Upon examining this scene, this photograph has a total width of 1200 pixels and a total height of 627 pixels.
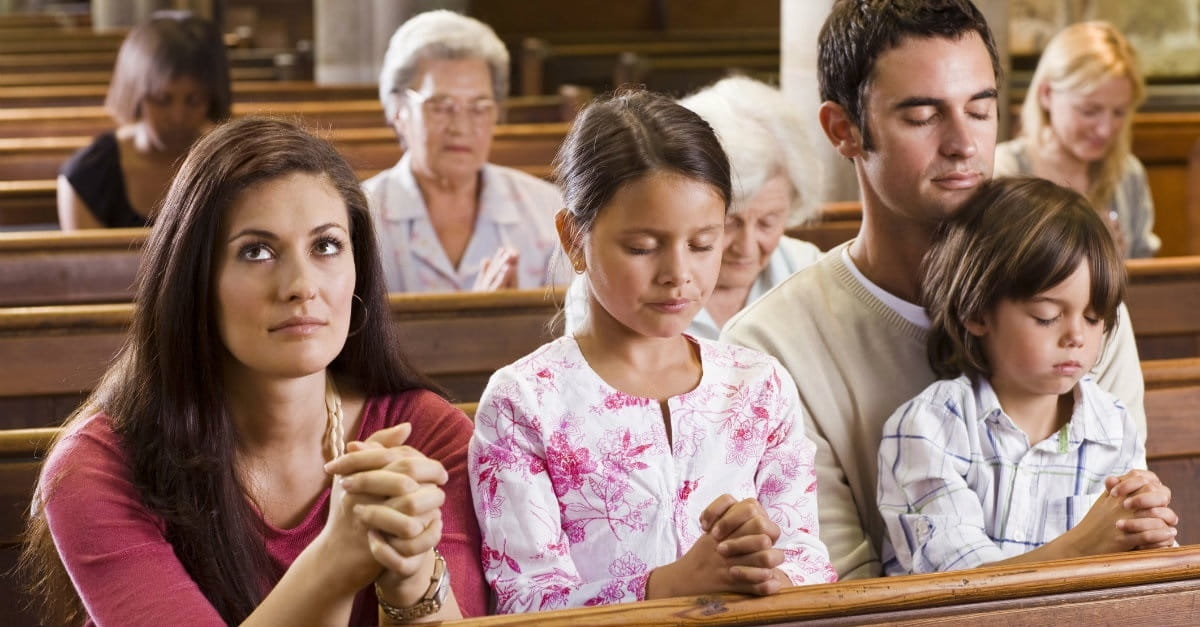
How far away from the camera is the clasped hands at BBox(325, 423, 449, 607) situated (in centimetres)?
154

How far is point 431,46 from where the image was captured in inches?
162

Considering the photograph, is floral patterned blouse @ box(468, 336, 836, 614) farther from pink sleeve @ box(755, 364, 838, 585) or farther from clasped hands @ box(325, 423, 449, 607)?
clasped hands @ box(325, 423, 449, 607)

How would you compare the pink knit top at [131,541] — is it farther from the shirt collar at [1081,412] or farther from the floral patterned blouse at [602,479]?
the shirt collar at [1081,412]

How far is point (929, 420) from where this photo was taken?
217 cm

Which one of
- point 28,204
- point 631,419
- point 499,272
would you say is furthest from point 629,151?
point 28,204

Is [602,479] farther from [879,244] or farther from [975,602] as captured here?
[879,244]

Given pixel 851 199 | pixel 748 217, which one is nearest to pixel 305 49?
pixel 851 199

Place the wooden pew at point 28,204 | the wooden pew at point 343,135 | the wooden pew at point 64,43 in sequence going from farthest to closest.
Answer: the wooden pew at point 64,43 → the wooden pew at point 343,135 → the wooden pew at point 28,204

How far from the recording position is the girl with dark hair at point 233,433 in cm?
175

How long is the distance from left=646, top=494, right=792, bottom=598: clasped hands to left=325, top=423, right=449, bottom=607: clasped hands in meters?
0.30

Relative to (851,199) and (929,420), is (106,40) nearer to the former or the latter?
(851,199)

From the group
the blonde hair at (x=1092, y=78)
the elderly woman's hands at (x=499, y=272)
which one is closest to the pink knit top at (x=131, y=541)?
the elderly woman's hands at (x=499, y=272)

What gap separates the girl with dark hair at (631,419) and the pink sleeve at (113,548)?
1.28ft

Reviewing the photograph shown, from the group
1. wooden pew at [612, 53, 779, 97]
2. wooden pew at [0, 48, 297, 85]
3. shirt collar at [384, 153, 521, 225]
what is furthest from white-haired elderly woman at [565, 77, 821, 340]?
wooden pew at [612, 53, 779, 97]
